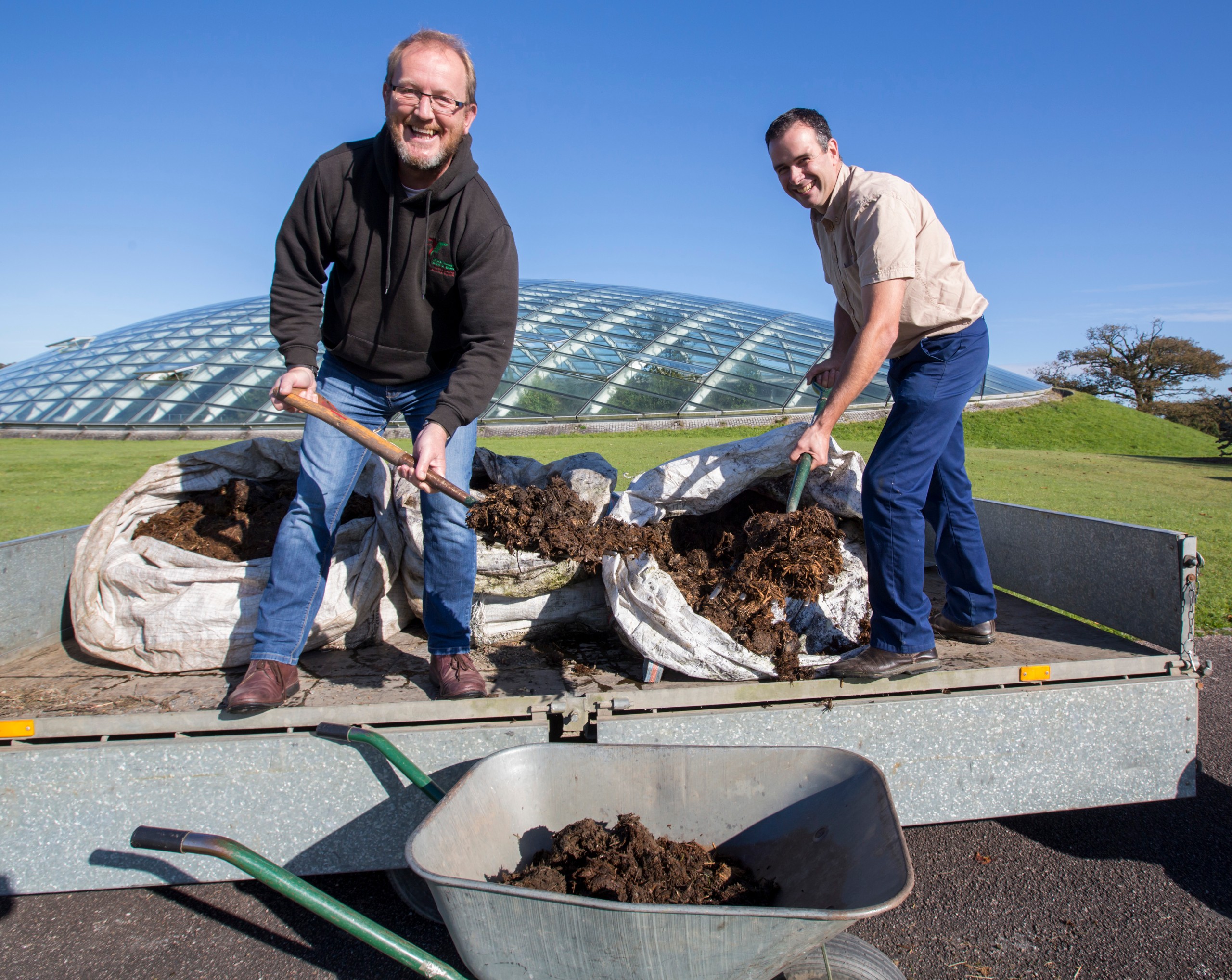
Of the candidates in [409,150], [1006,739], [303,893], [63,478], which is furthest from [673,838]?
[63,478]

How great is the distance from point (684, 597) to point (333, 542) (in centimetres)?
110

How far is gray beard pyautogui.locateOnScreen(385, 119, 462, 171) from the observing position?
6.56ft

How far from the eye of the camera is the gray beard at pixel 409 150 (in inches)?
78.7

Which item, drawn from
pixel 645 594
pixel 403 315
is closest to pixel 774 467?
pixel 645 594

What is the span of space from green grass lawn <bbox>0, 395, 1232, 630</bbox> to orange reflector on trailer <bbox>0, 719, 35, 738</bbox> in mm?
3044

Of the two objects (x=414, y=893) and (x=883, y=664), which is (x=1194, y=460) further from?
(x=414, y=893)

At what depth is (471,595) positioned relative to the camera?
2303 mm

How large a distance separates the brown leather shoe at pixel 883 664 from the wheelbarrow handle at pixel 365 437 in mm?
1131

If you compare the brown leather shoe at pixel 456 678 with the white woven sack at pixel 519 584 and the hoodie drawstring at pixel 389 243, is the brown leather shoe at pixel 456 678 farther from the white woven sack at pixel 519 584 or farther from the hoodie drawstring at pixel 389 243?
the hoodie drawstring at pixel 389 243

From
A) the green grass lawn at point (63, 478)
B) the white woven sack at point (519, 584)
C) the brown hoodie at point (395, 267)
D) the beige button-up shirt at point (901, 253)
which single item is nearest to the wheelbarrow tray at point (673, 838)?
the white woven sack at point (519, 584)

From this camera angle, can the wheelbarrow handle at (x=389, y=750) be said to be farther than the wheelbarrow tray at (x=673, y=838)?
Yes

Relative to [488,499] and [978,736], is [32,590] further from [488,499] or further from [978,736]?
[978,736]

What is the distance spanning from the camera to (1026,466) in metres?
9.09

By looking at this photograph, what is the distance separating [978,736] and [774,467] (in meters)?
1.09
